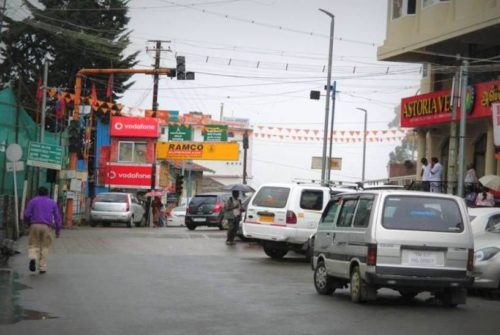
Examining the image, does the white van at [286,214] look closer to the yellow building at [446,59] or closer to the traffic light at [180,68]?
the yellow building at [446,59]

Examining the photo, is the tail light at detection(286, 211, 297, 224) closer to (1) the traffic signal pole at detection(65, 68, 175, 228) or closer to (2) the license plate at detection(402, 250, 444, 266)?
(2) the license plate at detection(402, 250, 444, 266)

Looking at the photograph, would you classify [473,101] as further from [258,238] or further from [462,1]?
[258,238]

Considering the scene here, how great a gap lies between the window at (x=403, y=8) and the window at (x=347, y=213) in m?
20.9

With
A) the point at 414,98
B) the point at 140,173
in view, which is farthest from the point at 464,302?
the point at 140,173

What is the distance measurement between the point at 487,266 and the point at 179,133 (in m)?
49.1

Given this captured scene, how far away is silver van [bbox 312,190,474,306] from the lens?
11.7 m

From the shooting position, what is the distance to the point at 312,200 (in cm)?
2148

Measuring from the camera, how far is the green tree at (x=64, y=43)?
4931cm

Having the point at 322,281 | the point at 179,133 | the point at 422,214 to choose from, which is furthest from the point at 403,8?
the point at 179,133

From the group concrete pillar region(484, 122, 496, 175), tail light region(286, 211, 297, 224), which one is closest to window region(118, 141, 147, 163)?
concrete pillar region(484, 122, 496, 175)

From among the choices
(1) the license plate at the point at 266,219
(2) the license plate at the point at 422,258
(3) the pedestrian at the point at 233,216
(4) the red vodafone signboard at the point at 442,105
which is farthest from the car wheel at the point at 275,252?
(2) the license plate at the point at 422,258

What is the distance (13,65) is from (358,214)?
1610 inches

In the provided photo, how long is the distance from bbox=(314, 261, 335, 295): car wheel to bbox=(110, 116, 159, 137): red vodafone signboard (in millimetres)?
43575

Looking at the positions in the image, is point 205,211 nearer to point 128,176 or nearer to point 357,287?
point 128,176
